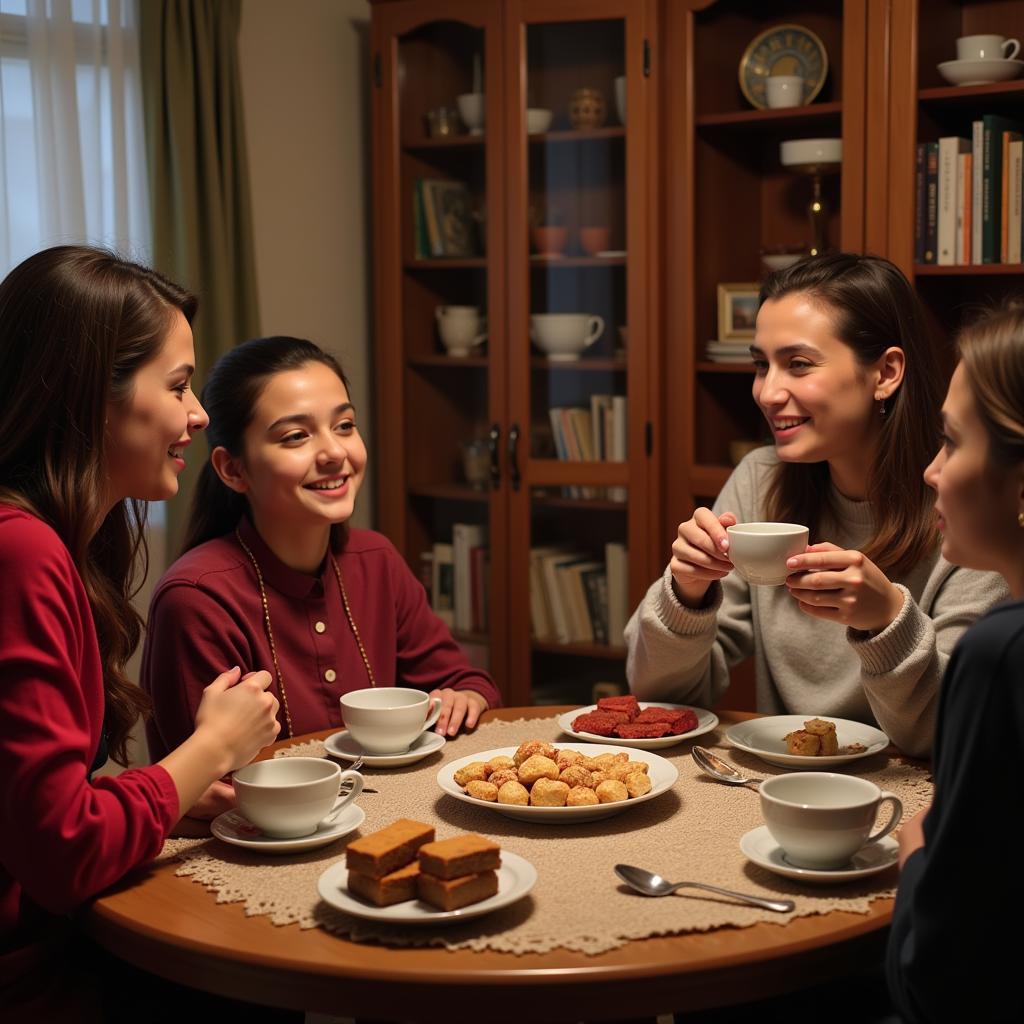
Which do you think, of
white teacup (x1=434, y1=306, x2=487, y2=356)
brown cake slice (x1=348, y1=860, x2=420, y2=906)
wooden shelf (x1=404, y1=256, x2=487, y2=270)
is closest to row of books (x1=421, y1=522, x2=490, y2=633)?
white teacup (x1=434, y1=306, x2=487, y2=356)

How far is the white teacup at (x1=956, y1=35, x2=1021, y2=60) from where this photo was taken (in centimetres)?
302

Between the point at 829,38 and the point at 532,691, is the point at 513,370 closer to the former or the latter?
the point at 532,691

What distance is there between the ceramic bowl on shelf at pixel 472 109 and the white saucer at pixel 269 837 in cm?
261

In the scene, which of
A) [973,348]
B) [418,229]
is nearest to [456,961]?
[973,348]

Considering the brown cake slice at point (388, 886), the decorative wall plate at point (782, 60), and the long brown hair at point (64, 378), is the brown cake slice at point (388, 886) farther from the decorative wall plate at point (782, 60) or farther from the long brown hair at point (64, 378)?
the decorative wall plate at point (782, 60)

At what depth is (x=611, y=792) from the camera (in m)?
1.43

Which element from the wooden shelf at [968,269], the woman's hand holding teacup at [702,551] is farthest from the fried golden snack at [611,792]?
the wooden shelf at [968,269]

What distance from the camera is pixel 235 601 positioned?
1.99 meters

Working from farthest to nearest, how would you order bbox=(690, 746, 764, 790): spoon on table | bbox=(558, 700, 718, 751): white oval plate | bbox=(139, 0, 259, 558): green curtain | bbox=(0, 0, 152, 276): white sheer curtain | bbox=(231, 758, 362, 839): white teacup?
bbox=(139, 0, 259, 558): green curtain < bbox=(0, 0, 152, 276): white sheer curtain < bbox=(558, 700, 718, 751): white oval plate < bbox=(690, 746, 764, 790): spoon on table < bbox=(231, 758, 362, 839): white teacup

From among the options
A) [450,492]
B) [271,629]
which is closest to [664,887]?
[271,629]

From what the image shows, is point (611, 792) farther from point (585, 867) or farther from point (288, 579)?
point (288, 579)

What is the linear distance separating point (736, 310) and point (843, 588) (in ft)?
6.39

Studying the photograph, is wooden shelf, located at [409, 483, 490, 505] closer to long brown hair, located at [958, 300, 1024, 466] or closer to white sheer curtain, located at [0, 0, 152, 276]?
white sheer curtain, located at [0, 0, 152, 276]

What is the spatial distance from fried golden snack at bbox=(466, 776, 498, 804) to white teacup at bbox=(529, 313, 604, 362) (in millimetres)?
2267
